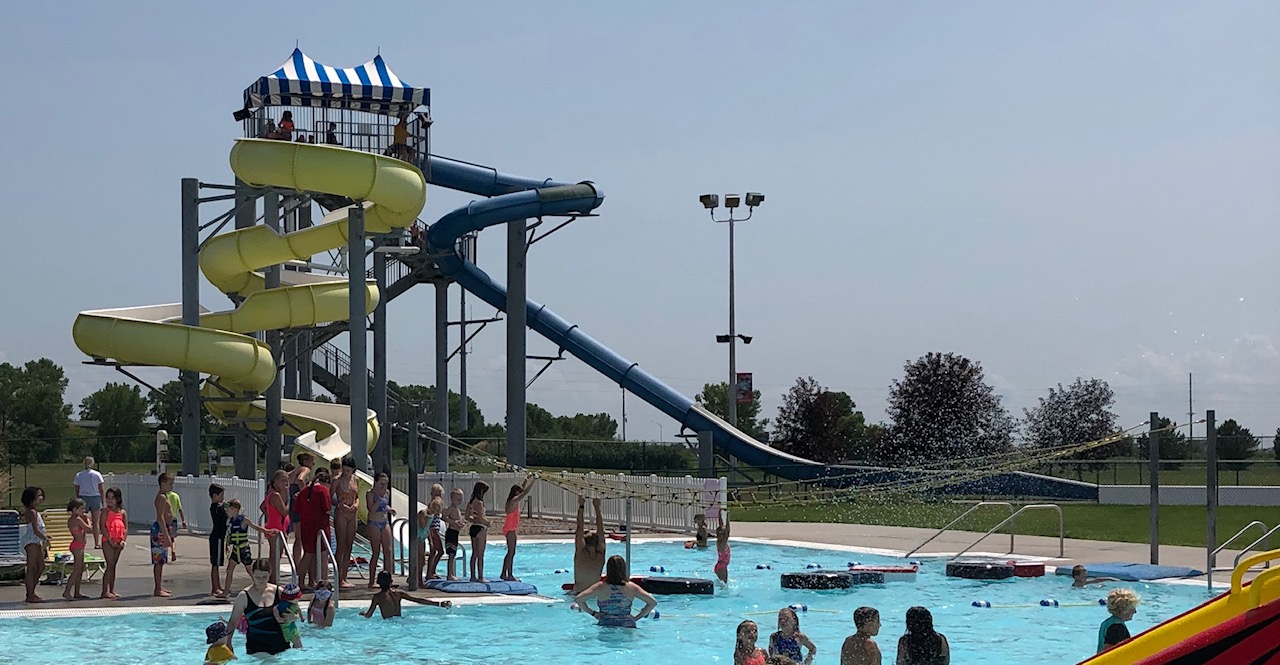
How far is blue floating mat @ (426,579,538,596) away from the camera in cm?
1645

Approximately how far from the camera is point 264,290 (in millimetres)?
26016

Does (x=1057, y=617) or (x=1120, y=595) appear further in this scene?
(x=1057, y=617)

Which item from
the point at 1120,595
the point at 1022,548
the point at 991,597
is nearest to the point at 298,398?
the point at 1022,548

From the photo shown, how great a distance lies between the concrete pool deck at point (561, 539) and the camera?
15039 millimetres

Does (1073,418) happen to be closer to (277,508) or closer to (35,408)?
(277,508)

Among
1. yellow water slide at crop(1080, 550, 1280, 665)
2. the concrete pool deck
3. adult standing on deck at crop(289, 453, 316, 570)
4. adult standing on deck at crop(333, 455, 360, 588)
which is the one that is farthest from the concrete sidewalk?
yellow water slide at crop(1080, 550, 1280, 665)

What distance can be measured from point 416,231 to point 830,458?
1961 cm

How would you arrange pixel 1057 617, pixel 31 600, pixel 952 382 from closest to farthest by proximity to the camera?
pixel 31 600, pixel 1057 617, pixel 952 382

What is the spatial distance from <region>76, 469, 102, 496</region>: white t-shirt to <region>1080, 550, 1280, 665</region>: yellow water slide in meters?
13.9

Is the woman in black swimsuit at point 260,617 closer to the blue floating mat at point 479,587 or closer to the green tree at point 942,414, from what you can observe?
the blue floating mat at point 479,587

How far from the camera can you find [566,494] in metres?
28.8

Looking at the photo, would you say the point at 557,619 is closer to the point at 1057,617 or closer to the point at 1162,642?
the point at 1057,617

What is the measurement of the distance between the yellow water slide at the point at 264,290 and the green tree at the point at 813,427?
24.3 meters

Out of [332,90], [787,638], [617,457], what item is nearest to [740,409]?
[617,457]
